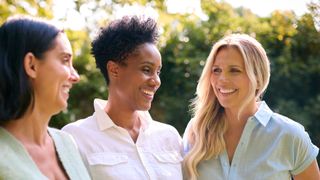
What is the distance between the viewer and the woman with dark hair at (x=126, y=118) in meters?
2.94

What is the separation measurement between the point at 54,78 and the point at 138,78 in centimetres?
64

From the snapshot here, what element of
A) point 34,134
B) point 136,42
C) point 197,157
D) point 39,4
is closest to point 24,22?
point 34,134

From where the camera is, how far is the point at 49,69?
245 cm

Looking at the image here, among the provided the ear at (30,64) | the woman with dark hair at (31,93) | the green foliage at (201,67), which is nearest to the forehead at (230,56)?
the woman with dark hair at (31,93)

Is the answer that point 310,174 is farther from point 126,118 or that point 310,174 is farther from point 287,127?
point 126,118

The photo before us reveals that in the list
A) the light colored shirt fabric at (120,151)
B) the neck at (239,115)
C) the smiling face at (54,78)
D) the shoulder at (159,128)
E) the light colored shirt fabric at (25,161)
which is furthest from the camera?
the neck at (239,115)

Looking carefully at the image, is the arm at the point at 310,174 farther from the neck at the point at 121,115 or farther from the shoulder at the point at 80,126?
the shoulder at the point at 80,126

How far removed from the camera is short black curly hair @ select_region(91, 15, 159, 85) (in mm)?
3057

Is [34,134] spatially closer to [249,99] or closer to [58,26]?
[58,26]

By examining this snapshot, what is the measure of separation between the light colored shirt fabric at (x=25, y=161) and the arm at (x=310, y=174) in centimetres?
131

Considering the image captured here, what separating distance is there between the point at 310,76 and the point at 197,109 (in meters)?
6.32

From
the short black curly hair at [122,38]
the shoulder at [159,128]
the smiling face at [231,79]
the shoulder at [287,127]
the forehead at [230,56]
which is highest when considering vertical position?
the short black curly hair at [122,38]

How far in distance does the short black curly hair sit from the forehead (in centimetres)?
42

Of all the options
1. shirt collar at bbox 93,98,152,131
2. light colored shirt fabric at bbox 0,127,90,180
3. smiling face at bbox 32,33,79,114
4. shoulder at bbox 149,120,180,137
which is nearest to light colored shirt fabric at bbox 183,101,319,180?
shoulder at bbox 149,120,180,137
